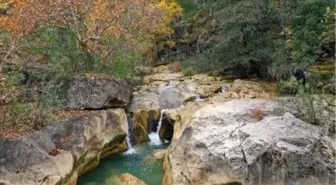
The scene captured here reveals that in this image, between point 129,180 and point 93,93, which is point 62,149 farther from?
point 93,93

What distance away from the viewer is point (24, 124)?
34.4 ft

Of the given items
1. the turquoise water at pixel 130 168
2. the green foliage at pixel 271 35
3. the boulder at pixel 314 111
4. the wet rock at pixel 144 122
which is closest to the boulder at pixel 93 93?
the wet rock at pixel 144 122

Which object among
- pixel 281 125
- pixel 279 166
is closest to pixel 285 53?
pixel 281 125

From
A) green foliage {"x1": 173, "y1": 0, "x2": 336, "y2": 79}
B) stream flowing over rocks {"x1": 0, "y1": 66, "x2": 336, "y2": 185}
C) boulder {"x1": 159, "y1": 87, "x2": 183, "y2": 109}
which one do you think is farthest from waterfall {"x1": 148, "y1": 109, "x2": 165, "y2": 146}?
green foliage {"x1": 173, "y1": 0, "x2": 336, "y2": 79}

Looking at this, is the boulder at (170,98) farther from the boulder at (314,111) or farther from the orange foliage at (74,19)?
the boulder at (314,111)

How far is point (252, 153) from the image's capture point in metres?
9.45

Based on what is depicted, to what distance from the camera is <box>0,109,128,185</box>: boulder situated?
29.2 feet

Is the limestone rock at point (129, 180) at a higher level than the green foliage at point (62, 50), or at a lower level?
lower

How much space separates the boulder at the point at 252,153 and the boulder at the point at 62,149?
2.92 metres

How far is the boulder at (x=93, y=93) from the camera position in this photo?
13.4 meters

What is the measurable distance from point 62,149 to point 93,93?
12.5ft

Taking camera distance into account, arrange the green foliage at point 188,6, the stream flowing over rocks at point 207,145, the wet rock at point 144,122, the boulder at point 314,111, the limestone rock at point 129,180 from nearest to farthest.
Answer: the stream flowing over rocks at point 207,145
the limestone rock at point 129,180
the boulder at point 314,111
the wet rock at point 144,122
the green foliage at point 188,6

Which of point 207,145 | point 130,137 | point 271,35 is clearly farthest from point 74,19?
point 271,35

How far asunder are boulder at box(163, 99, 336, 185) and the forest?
8.88 ft
